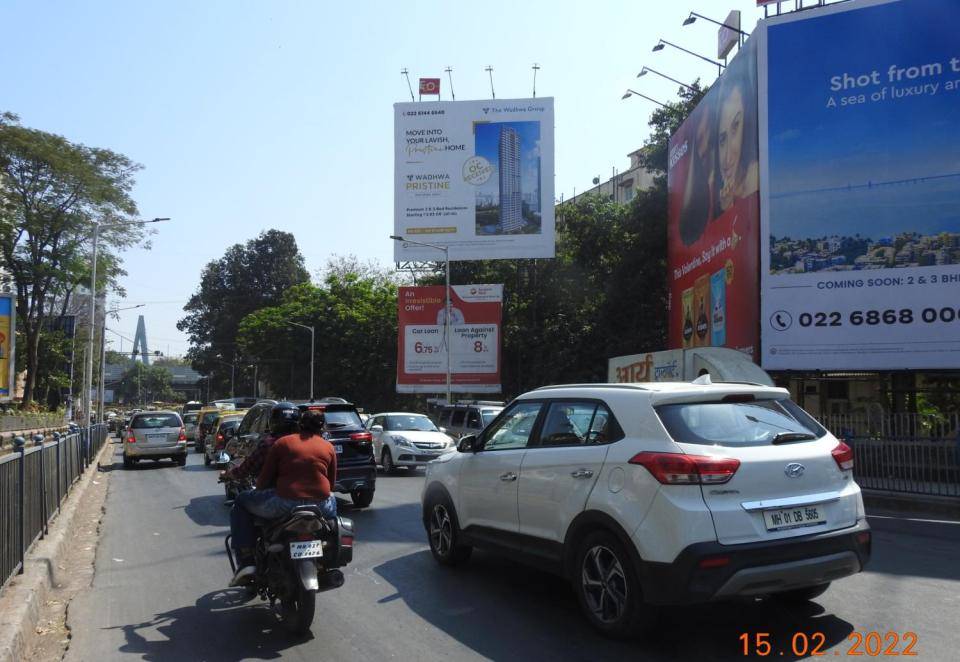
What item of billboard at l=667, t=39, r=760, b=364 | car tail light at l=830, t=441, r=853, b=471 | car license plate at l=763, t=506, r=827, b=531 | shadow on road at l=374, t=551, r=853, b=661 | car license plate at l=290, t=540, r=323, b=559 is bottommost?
shadow on road at l=374, t=551, r=853, b=661

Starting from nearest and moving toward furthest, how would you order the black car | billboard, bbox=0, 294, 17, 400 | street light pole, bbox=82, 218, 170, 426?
the black car → billboard, bbox=0, 294, 17, 400 → street light pole, bbox=82, 218, 170, 426

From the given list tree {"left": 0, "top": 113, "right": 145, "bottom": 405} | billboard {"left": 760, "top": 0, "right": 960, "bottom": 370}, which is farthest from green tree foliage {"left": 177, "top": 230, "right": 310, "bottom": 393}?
billboard {"left": 760, "top": 0, "right": 960, "bottom": 370}

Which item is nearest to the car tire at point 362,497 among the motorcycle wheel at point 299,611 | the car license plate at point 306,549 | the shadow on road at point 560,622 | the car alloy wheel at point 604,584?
the shadow on road at point 560,622

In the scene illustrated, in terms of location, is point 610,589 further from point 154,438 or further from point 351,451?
point 154,438

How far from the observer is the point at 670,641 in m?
5.54

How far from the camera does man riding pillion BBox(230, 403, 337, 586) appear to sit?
6.27 m

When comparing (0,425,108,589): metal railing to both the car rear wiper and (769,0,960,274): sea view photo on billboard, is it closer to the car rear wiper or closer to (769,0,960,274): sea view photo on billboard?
the car rear wiper

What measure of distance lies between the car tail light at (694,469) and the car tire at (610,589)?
63cm

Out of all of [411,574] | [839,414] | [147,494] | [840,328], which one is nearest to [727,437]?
[411,574]

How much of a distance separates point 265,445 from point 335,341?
160 feet

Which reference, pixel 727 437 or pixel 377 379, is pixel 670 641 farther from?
pixel 377 379

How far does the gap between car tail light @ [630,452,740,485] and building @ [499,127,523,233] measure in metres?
33.4

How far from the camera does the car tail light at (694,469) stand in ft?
17.1

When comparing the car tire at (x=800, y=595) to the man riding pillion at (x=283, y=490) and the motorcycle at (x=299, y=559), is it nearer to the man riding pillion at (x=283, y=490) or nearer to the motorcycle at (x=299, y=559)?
the motorcycle at (x=299, y=559)
